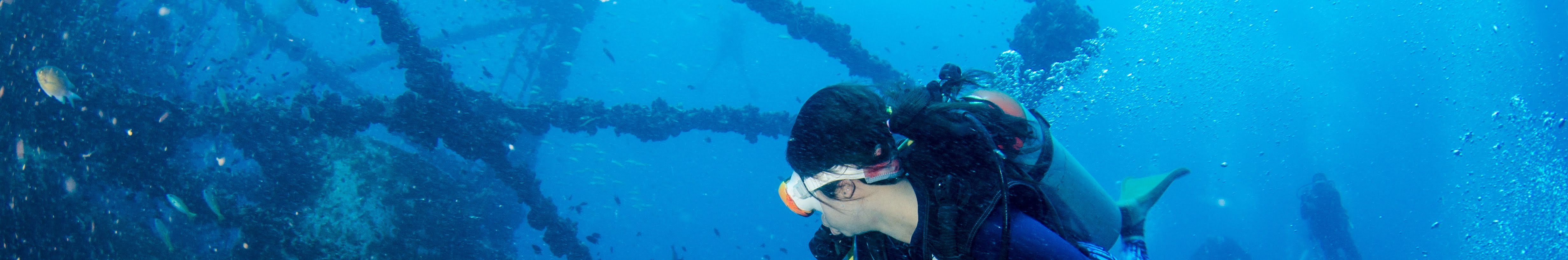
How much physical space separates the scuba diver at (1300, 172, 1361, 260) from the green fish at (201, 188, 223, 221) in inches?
1061

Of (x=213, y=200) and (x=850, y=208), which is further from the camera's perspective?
(x=213, y=200)

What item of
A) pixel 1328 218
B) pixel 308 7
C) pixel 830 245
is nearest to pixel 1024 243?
pixel 830 245

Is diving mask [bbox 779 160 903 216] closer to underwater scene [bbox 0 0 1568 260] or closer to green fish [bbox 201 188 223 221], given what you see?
underwater scene [bbox 0 0 1568 260]

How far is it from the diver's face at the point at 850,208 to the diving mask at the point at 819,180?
0.10ft

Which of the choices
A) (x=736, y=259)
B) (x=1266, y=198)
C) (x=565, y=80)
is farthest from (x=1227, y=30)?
(x=565, y=80)

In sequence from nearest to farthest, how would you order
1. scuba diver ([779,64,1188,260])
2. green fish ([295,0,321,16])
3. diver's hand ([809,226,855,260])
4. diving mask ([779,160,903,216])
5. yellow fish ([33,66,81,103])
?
scuba diver ([779,64,1188,260]) < diving mask ([779,160,903,216]) < diver's hand ([809,226,855,260]) < yellow fish ([33,66,81,103]) < green fish ([295,0,321,16])

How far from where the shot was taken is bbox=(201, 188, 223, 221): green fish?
7.60 m

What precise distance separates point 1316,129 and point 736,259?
255 ft

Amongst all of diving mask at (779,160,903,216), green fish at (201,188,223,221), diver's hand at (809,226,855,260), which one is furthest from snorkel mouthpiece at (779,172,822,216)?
green fish at (201,188,223,221)

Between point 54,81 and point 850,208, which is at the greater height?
point 850,208

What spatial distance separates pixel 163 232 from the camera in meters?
7.27

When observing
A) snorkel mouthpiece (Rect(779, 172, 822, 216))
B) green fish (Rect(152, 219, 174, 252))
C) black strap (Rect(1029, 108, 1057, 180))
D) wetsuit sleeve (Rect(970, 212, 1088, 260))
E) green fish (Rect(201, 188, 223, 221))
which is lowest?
green fish (Rect(152, 219, 174, 252))

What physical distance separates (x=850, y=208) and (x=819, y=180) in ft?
0.41

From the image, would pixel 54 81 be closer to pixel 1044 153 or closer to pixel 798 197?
pixel 798 197
